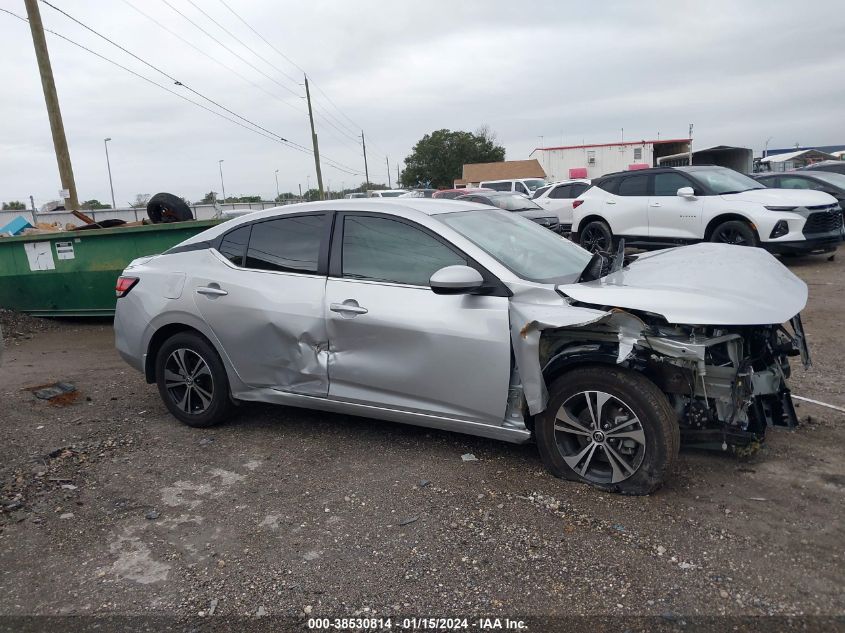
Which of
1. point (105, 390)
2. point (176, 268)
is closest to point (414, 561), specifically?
point (176, 268)

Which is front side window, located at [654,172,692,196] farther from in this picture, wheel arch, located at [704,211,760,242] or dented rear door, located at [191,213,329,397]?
dented rear door, located at [191,213,329,397]

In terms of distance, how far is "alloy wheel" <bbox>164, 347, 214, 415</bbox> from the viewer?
4766 mm

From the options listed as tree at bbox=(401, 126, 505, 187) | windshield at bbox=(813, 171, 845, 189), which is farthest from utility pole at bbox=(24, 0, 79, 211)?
tree at bbox=(401, 126, 505, 187)

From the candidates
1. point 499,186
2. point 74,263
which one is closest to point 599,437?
point 74,263

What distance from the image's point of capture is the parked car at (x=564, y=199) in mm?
15320

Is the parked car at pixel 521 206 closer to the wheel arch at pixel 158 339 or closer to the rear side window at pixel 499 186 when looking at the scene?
the wheel arch at pixel 158 339

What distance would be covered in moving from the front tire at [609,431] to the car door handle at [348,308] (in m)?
1.27

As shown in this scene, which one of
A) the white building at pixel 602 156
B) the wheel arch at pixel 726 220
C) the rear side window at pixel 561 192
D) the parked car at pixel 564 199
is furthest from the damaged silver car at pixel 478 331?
the white building at pixel 602 156

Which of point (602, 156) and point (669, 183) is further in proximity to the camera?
point (602, 156)

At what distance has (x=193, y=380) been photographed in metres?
4.79

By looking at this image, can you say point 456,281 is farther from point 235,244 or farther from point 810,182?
point 810,182

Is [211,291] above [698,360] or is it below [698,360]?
above

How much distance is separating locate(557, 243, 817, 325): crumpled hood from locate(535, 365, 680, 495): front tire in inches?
15.1

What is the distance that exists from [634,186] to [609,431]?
29.5ft
